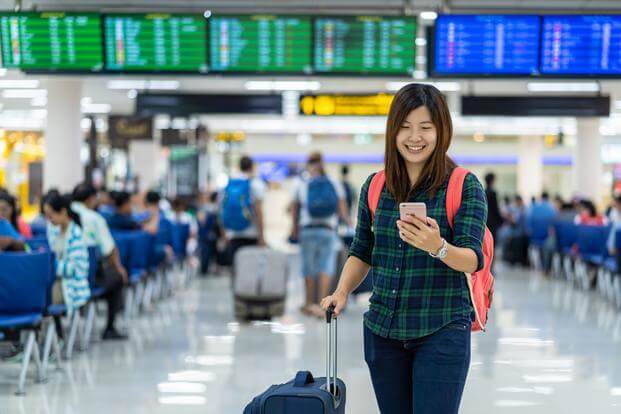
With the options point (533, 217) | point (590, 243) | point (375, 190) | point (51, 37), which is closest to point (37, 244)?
point (51, 37)

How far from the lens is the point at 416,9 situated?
32.0 feet

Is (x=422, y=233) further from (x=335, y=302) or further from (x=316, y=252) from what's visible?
(x=316, y=252)

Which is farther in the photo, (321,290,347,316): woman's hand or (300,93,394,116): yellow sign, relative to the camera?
(300,93,394,116): yellow sign

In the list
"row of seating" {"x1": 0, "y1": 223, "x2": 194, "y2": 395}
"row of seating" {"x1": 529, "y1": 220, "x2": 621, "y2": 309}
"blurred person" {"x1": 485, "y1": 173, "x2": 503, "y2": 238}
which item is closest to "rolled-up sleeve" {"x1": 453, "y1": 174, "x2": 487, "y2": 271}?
"row of seating" {"x1": 0, "y1": 223, "x2": 194, "y2": 395}

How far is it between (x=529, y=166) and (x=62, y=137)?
68.8 feet

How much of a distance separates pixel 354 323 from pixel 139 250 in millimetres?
2326

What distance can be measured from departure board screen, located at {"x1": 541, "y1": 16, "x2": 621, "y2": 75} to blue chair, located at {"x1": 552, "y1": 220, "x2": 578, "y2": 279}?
4938mm

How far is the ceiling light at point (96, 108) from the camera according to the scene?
21723mm

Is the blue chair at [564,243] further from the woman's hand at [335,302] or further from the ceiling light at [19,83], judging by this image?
the woman's hand at [335,302]

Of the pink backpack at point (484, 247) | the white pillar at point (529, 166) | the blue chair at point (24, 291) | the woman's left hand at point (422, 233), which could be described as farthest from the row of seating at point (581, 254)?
the white pillar at point (529, 166)

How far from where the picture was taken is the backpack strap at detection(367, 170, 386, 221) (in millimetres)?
2908

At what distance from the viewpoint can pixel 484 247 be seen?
Answer: 2.94 meters

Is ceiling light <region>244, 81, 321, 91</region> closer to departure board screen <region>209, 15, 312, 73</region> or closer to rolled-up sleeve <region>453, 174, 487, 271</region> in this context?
departure board screen <region>209, 15, 312, 73</region>

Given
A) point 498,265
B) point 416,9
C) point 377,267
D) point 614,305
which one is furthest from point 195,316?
point 498,265
